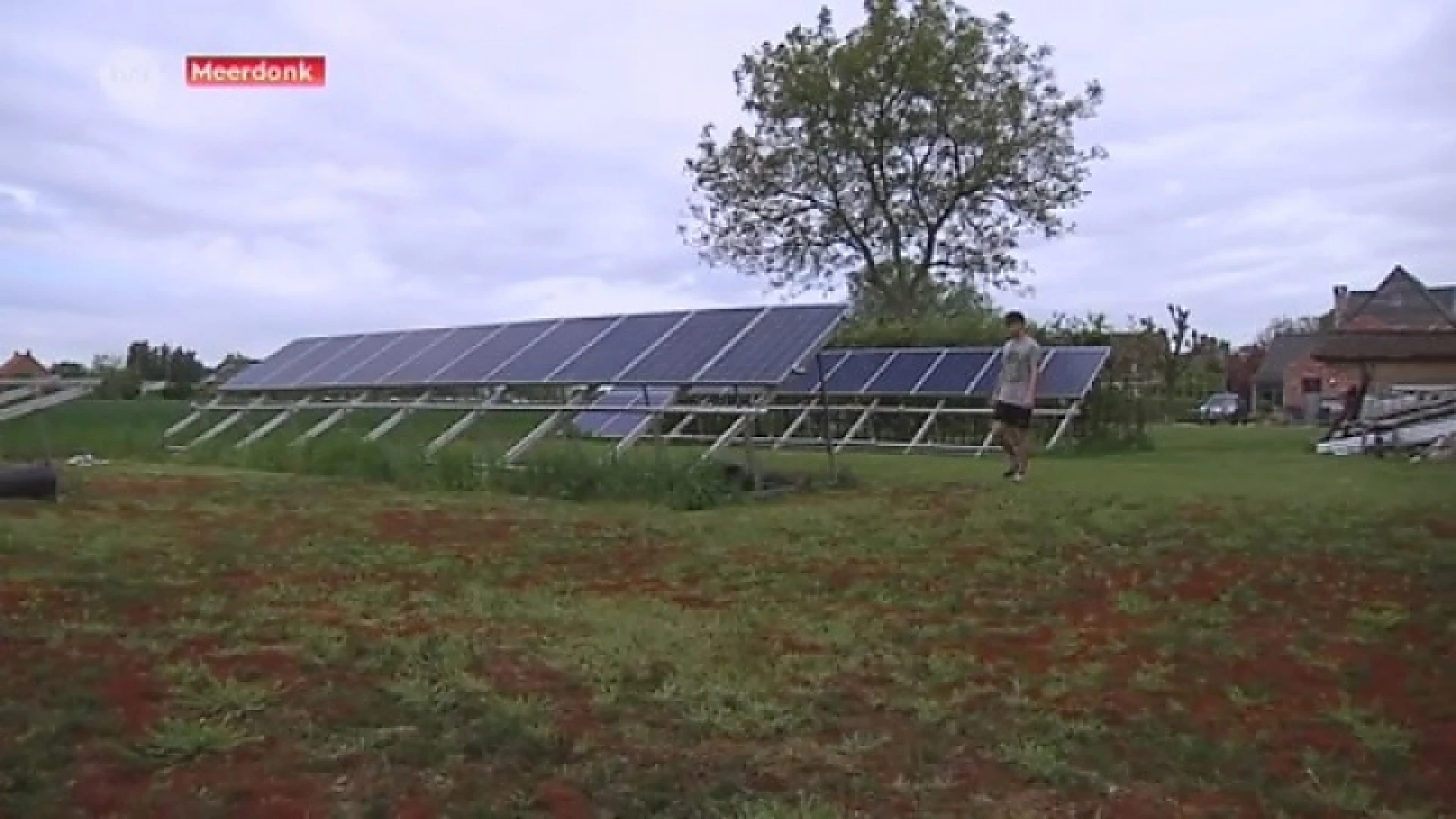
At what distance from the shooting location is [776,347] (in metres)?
13.0

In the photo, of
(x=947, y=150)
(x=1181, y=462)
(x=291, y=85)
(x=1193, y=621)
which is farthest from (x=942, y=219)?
(x=1193, y=621)

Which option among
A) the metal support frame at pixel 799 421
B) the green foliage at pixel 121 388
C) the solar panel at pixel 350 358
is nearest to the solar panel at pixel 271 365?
the solar panel at pixel 350 358

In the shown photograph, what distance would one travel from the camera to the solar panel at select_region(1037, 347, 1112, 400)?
17531 millimetres

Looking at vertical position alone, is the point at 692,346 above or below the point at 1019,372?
above

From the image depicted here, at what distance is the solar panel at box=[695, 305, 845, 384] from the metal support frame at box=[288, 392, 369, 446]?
5.31 m

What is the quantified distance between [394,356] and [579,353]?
4314 millimetres

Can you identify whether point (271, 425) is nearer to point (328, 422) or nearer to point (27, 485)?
point (328, 422)

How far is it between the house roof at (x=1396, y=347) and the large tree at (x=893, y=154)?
1976 cm

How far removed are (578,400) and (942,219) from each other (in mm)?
15980

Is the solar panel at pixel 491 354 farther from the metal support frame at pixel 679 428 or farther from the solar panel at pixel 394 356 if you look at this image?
the metal support frame at pixel 679 428

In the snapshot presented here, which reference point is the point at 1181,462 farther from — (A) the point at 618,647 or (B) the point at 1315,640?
(A) the point at 618,647

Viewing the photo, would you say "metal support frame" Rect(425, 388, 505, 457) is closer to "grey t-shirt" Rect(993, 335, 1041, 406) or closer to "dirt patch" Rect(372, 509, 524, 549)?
"dirt patch" Rect(372, 509, 524, 549)

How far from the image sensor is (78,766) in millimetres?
3381

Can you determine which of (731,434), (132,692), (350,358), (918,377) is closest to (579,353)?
(731,434)
